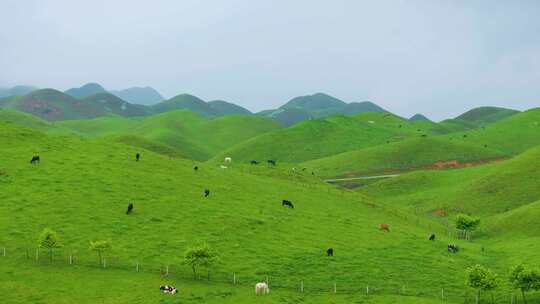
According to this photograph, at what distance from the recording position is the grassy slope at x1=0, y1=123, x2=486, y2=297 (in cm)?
5506

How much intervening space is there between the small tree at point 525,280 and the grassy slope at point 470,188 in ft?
Answer: 184

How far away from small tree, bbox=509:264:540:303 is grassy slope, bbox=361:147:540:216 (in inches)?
2202

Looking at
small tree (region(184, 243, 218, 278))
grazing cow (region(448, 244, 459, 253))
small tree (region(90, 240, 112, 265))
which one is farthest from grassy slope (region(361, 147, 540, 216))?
small tree (region(90, 240, 112, 265))

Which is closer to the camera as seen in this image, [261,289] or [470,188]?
[261,289]

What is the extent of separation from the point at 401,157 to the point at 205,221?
12299 centimetres

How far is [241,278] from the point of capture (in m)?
51.4

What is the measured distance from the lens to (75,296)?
44156 millimetres

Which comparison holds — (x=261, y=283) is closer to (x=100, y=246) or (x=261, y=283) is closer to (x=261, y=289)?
(x=261, y=289)

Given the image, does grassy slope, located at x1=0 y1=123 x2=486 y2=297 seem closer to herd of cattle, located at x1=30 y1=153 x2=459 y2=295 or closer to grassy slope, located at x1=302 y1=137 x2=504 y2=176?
herd of cattle, located at x1=30 y1=153 x2=459 y2=295

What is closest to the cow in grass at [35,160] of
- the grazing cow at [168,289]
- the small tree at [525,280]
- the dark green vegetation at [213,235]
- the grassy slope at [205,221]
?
the dark green vegetation at [213,235]

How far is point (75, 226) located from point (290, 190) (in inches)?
1661

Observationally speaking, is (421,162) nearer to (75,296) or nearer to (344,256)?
(344,256)

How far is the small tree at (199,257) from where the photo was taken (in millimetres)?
50781

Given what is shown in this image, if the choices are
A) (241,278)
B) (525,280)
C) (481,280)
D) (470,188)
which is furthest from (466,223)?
(241,278)
